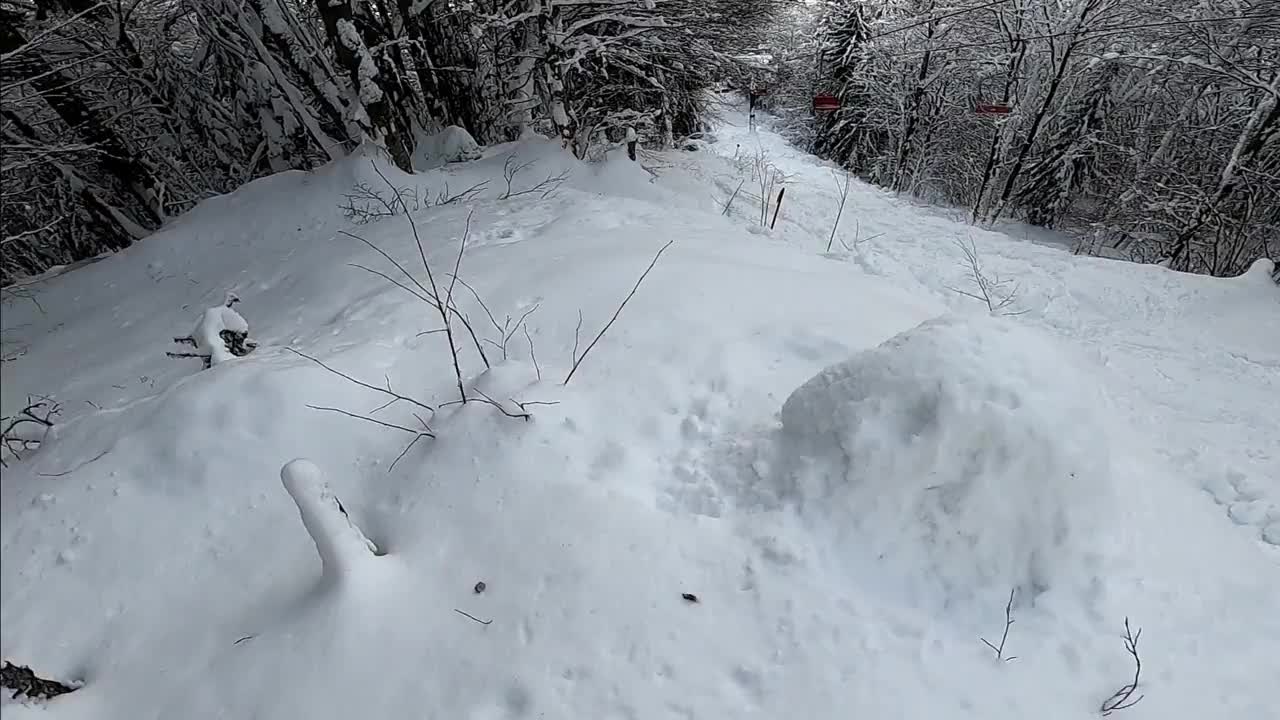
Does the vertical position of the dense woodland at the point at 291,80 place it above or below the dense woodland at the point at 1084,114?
above

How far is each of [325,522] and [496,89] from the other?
25.9 ft

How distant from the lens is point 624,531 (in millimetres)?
2430

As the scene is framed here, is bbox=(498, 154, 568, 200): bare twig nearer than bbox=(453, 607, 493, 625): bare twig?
No

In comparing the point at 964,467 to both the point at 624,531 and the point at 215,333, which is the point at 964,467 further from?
the point at 215,333

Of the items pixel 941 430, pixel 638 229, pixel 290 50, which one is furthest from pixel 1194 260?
pixel 290 50

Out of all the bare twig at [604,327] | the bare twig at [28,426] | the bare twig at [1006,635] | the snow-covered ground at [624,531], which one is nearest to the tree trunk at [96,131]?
the snow-covered ground at [624,531]

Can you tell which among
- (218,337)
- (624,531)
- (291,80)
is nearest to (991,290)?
(624,531)

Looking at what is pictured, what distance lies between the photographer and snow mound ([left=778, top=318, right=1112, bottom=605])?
7.69 feet

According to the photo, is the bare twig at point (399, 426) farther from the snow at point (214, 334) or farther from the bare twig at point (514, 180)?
the bare twig at point (514, 180)

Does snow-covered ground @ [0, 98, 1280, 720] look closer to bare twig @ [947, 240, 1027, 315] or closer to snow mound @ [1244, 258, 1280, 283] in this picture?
bare twig @ [947, 240, 1027, 315]

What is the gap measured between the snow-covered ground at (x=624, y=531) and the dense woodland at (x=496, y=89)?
1.87 m

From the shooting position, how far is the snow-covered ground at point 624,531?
194 cm

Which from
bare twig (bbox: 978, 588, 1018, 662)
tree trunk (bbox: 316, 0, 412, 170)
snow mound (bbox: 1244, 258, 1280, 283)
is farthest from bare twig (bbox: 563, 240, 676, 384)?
snow mound (bbox: 1244, 258, 1280, 283)

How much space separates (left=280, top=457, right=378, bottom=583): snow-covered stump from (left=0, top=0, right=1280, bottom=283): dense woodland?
7.58 feet
